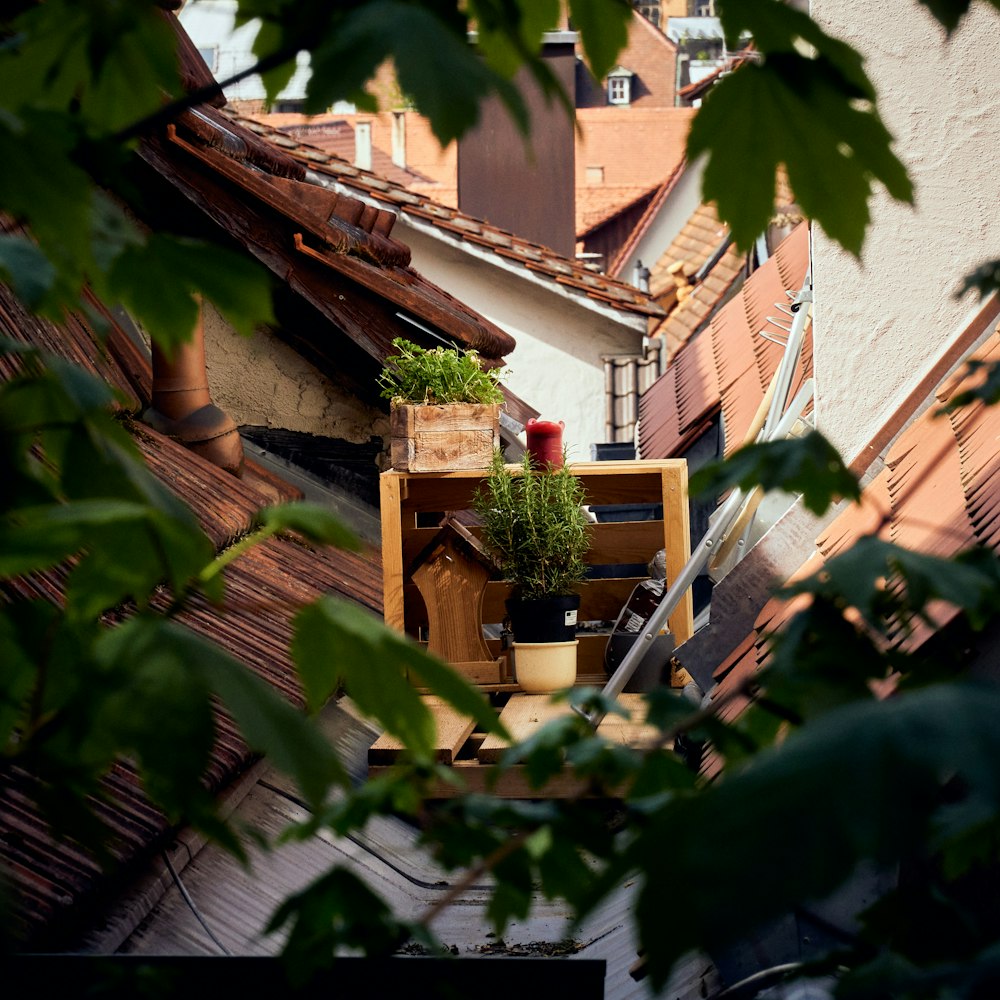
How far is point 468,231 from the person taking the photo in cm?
1500

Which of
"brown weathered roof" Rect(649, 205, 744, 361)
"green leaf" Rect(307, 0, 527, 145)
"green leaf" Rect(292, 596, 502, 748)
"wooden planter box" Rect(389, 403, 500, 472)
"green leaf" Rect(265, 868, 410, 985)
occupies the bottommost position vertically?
"green leaf" Rect(265, 868, 410, 985)

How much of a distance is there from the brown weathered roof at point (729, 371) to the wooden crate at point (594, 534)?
1232 mm

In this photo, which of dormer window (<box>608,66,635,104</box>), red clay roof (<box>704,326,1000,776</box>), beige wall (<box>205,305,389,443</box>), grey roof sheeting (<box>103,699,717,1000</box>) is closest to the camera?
grey roof sheeting (<box>103,699,717,1000</box>)

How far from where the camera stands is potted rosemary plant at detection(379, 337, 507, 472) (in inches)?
183

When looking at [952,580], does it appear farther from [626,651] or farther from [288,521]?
[626,651]

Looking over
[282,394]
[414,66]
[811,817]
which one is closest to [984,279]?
[414,66]

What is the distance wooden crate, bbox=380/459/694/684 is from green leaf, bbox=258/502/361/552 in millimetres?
3679

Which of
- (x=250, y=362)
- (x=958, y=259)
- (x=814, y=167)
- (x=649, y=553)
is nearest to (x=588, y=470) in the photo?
(x=649, y=553)

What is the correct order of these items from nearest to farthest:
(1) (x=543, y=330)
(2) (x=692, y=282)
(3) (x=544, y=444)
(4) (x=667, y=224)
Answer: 1. (3) (x=544, y=444)
2. (1) (x=543, y=330)
3. (2) (x=692, y=282)
4. (4) (x=667, y=224)

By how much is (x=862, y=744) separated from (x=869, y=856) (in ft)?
0.19

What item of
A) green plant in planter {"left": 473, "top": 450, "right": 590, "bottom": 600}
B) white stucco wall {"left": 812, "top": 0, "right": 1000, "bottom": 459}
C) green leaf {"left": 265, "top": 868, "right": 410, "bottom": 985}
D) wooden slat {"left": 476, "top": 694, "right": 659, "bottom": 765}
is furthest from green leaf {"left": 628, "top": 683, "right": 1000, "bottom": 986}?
green plant in planter {"left": 473, "top": 450, "right": 590, "bottom": 600}

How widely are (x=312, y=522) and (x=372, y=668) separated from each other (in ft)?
0.35

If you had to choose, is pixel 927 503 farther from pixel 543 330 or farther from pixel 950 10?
pixel 543 330

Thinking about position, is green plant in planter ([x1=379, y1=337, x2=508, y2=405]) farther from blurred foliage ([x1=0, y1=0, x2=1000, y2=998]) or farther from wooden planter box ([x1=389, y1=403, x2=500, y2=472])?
blurred foliage ([x1=0, y1=0, x2=1000, y2=998])
